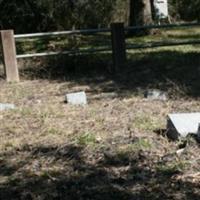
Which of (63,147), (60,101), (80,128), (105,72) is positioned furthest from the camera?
(105,72)

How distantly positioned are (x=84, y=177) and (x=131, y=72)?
528cm

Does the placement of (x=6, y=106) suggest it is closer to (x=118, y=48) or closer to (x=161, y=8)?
(x=118, y=48)

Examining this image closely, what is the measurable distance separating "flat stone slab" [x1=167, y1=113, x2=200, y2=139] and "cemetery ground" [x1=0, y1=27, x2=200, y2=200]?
9cm

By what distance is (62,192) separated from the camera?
4.55 meters

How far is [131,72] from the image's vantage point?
9953 mm

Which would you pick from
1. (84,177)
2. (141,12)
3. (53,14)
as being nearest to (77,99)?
(84,177)

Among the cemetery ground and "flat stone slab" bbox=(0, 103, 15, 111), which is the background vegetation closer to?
the cemetery ground

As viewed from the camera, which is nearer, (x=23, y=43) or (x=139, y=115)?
(x=139, y=115)

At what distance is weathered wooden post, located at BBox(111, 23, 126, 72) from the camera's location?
33.0 ft

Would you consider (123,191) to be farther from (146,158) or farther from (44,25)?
(44,25)

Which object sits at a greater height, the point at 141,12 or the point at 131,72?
the point at 141,12

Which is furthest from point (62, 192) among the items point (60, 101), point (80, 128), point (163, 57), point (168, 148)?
point (163, 57)

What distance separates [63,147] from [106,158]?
59cm

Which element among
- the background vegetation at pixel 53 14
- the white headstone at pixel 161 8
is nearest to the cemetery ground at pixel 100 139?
the background vegetation at pixel 53 14
